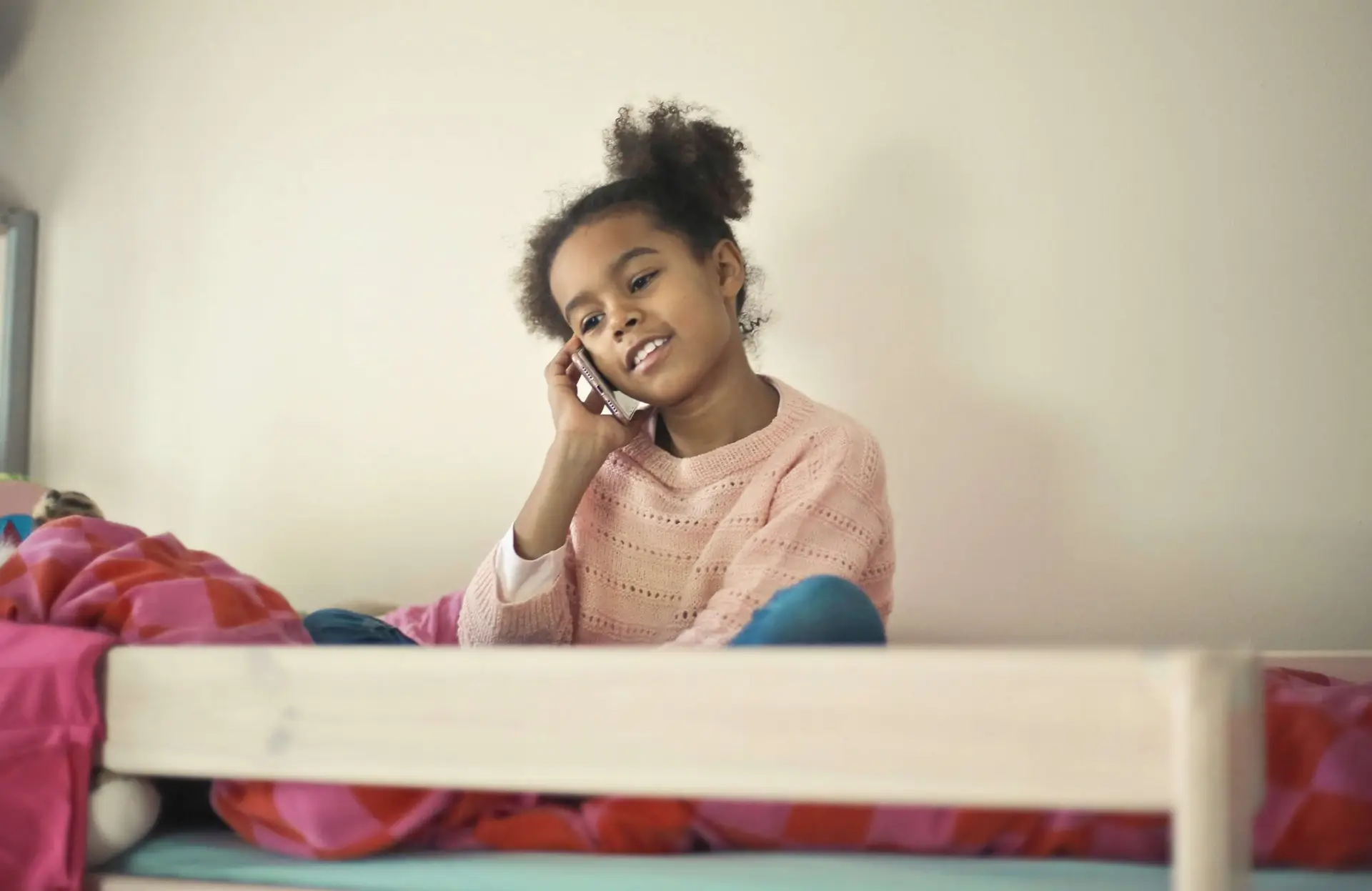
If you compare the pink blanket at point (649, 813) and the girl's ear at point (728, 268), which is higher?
the girl's ear at point (728, 268)

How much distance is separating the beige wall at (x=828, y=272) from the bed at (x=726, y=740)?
67 centimetres

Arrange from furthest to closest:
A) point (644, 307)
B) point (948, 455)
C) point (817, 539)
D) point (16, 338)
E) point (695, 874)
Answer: point (16, 338) → point (948, 455) → point (644, 307) → point (817, 539) → point (695, 874)

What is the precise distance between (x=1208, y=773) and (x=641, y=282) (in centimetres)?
70

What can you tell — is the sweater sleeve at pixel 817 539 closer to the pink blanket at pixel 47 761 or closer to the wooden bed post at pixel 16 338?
the pink blanket at pixel 47 761

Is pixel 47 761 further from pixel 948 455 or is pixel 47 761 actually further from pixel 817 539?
pixel 948 455

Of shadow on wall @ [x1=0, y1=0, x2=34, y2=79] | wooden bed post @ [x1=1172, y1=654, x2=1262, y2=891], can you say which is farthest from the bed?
shadow on wall @ [x1=0, y1=0, x2=34, y2=79]

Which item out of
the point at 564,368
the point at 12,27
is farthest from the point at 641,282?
the point at 12,27

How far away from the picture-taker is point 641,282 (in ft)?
3.31

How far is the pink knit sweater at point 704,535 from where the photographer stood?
892 mm

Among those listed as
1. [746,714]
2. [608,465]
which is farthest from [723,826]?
[608,465]

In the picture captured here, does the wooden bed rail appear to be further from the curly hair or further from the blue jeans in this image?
the curly hair

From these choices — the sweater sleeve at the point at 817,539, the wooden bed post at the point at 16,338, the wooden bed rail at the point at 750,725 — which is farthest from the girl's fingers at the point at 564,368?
the wooden bed post at the point at 16,338

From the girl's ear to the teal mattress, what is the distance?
2.01 ft

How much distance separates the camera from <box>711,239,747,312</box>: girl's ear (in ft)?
3.49
